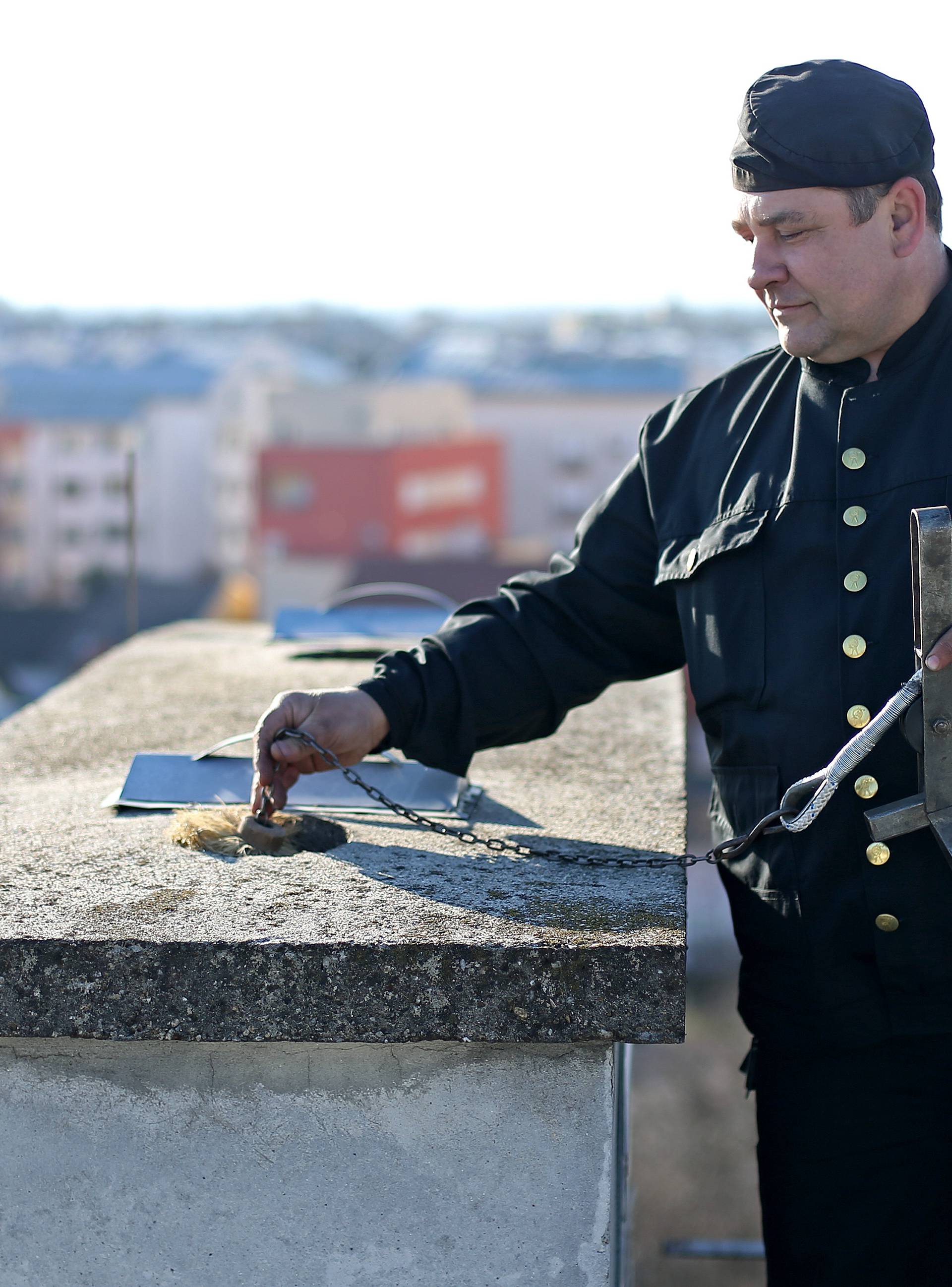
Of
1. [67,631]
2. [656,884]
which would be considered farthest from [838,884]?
[67,631]

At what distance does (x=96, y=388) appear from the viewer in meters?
60.7

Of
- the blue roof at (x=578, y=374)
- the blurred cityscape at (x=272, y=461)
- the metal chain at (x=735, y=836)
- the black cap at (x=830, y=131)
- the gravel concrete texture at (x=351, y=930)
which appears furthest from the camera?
the blue roof at (x=578, y=374)

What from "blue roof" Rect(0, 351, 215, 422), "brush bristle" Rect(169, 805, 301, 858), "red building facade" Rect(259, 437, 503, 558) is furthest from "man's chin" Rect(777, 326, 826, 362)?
"blue roof" Rect(0, 351, 215, 422)

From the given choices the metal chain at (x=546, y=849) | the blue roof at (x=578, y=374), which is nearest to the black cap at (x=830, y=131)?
the metal chain at (x=546, y=849)

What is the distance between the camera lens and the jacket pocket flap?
7.58 ft

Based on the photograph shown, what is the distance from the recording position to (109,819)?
2500 millimetres

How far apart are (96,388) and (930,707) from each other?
6143 cm

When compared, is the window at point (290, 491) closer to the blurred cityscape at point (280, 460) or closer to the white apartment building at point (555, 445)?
the blurred cityscape at point (280, 460)

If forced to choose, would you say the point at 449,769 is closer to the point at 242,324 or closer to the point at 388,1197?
the point at 388,1197

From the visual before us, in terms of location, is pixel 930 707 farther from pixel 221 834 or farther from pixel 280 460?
pixel 280 460

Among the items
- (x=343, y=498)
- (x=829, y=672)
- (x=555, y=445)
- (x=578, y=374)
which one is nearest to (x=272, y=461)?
(x=343, y=498)

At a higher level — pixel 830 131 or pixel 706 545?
pixel 830 131

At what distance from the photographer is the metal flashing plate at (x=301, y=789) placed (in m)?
2.57

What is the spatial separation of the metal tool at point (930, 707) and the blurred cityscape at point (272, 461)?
36.9 metres
